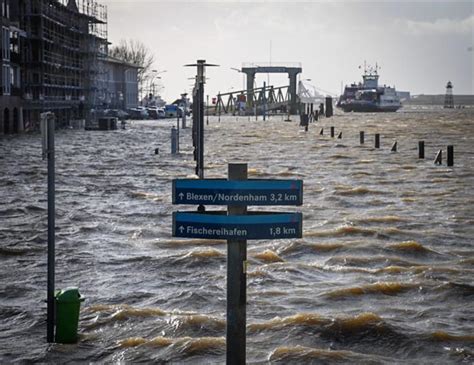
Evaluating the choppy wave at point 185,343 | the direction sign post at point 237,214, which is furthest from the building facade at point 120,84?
the direction sign post at point 237,214

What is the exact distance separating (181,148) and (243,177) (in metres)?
44.9

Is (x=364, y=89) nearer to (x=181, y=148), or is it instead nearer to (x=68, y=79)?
(x=68, y=79)

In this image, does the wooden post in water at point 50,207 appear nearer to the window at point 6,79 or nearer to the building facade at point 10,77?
the building facade at point 10,77

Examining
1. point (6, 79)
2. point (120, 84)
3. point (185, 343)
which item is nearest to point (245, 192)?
point (185, 343)

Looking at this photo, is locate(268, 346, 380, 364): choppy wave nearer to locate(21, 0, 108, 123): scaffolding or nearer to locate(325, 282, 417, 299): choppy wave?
locate(325, 282, 417, 299): choppy wave

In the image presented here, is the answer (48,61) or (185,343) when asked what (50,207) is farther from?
(48,61)

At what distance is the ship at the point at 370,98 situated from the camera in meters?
180

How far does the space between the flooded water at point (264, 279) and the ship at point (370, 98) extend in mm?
150992

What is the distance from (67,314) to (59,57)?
75.6m

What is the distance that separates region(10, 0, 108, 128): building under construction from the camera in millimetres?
77562

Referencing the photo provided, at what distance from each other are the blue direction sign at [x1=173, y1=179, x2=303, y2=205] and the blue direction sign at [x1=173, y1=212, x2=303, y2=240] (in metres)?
0.12

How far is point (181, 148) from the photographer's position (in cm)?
5281

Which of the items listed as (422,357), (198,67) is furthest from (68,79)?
(422,357)

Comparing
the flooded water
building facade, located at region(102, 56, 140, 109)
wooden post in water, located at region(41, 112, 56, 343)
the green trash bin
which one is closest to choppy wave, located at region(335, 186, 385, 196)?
the flooded water
